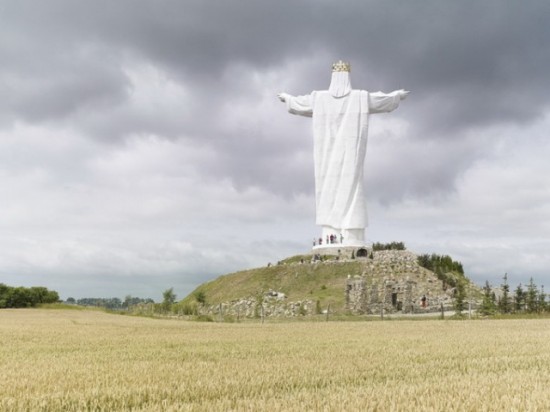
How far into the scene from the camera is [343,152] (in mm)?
61625

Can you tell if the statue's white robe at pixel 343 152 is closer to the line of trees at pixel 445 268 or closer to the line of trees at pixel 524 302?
the line of trees at pixel 445 268

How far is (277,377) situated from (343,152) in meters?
53.9

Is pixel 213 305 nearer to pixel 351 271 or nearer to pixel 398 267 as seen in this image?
pixel 351 271

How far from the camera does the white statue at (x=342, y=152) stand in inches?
2406

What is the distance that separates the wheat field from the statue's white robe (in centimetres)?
4568

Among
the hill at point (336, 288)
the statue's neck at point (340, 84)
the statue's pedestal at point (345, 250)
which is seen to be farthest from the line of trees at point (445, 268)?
the statue's neck at point (340, 84)

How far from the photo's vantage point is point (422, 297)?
5097 centimetres

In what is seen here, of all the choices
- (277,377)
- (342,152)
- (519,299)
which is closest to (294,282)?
(342,152)

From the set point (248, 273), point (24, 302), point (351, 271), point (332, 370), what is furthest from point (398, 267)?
point (332, 370)

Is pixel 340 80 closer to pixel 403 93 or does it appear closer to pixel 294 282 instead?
pixel 403 93

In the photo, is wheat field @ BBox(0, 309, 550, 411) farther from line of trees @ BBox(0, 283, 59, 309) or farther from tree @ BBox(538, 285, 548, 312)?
line of trees @ BBox(0, 283, 59, 309)

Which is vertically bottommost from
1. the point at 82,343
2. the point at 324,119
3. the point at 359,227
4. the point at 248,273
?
the point at 82,343

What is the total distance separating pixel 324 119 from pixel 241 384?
55.9 m

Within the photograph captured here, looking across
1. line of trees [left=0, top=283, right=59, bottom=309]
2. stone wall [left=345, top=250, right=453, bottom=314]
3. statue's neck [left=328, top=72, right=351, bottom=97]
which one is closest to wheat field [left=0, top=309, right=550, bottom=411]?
stone wall [left=345, top=250, right=453, bottom=314]
